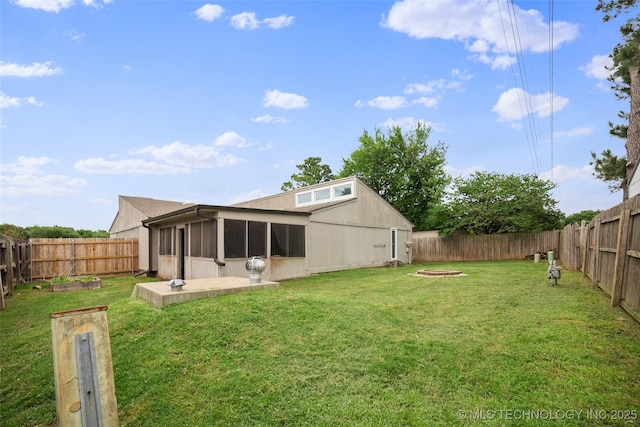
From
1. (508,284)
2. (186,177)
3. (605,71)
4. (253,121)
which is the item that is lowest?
(508,284)

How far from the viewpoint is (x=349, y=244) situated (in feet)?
49.3

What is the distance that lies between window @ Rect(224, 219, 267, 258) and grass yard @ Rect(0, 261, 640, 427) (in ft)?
15.1

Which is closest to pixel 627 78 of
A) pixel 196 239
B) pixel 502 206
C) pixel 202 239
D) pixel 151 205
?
pixel 502 206

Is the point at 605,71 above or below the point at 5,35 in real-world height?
above

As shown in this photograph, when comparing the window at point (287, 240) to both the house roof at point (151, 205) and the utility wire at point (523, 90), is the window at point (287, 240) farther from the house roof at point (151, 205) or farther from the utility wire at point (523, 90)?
the utility wire at point (523, 90)

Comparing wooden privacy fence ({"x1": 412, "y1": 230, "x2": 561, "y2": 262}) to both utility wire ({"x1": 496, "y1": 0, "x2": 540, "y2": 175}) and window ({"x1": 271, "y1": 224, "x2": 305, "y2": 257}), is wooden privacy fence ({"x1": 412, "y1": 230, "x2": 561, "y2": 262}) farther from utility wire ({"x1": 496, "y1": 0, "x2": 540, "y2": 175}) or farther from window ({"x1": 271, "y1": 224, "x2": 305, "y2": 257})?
window ({"x1": 271, "y1": 224, "x2": 305, "y2": 257})

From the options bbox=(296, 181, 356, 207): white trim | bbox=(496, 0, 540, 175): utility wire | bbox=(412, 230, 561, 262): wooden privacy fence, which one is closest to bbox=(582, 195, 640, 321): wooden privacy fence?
bbox=(496, 0, 540, 175): utility wire

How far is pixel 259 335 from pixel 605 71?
17.9 metres

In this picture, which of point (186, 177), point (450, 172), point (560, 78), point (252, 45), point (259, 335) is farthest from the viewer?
point (450, 172)

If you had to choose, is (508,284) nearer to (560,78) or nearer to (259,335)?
(259,335)

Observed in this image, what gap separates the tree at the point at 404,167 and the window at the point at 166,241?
17138mm

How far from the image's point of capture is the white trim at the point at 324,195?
15.9 meters

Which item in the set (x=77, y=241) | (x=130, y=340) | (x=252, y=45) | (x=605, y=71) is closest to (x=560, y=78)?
(x=605, y=71)

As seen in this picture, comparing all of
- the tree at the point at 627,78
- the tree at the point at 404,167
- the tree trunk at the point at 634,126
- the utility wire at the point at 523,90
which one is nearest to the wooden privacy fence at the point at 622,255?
the tree at the point at 627,78
